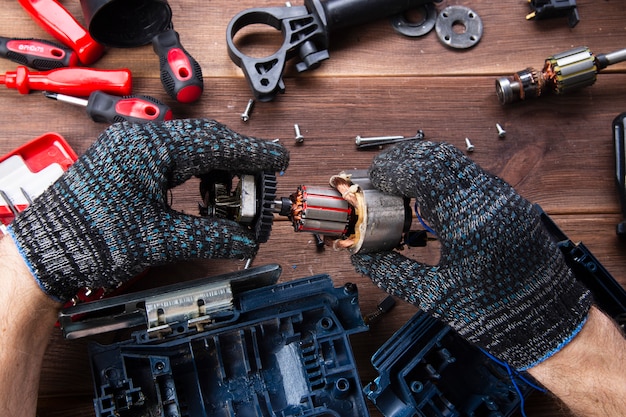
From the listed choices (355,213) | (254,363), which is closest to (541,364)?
(355,213)

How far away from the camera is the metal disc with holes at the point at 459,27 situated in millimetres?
1542

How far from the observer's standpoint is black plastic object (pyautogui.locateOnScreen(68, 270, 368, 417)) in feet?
3.60

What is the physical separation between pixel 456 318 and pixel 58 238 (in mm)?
763

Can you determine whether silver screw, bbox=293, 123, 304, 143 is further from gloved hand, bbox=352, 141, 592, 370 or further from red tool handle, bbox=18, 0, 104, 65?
red tool handle, bbox=18, 0, 104, 65

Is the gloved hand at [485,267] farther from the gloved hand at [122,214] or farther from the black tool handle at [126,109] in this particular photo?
the black tool handle at [126,109]

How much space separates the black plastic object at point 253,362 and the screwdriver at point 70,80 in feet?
1.92

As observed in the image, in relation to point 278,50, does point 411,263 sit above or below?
below

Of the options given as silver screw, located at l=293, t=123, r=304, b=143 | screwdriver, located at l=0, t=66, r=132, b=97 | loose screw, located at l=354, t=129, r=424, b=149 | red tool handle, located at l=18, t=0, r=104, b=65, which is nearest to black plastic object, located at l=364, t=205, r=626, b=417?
loose screw, located at l=354, t=129, r=424, b=149

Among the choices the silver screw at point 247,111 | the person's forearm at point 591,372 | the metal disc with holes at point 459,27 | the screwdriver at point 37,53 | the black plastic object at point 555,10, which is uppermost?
the black plastic object at point 555,10

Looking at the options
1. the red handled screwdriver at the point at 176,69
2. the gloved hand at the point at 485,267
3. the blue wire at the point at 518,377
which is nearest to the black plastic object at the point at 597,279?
→ the gloved hand at the point at 485,267

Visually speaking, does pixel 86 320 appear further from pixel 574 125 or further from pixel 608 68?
pixel 608 68

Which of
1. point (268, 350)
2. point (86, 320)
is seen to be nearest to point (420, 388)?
point (268, 350)

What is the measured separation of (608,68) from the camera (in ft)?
5.16

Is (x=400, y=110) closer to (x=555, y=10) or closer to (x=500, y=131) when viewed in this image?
(x=500, y=131)
